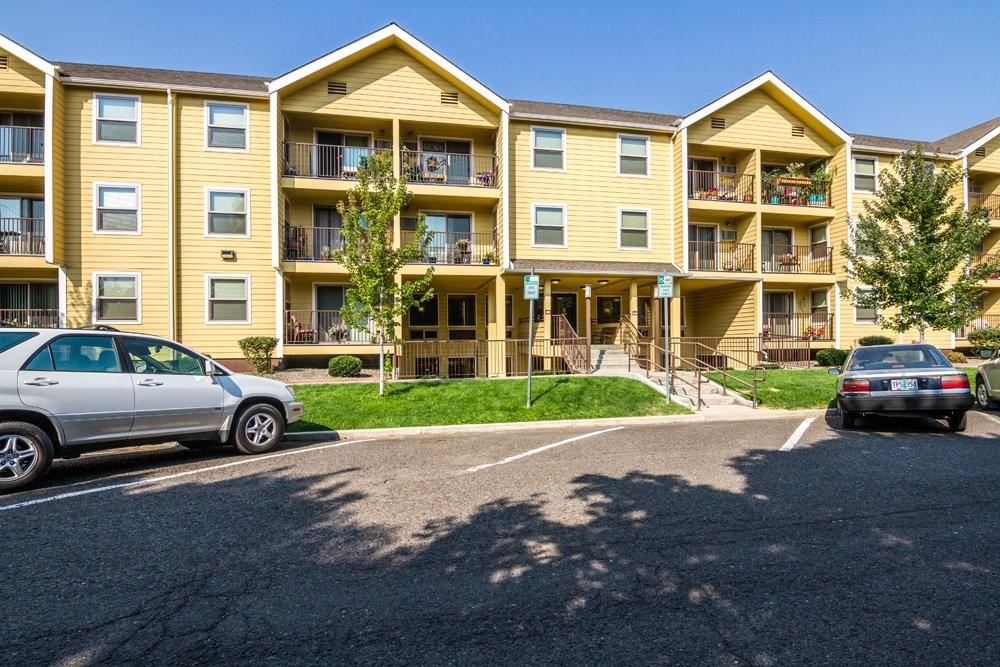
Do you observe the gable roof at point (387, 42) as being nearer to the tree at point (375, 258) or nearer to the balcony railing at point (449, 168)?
the balcony railing at point (449, 168)

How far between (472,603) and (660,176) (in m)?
20.6

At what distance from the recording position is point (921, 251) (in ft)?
55.8

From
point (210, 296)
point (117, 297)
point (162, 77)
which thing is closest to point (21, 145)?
point (162, 77)

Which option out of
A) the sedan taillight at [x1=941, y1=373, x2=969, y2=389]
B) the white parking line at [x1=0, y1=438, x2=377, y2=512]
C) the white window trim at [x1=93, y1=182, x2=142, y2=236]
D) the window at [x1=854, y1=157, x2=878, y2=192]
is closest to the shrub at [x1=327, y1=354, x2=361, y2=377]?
the white parking line at [x1=0, y1=438, x2=377, y2=512]

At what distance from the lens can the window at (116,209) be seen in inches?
683

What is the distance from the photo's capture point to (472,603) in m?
3.34

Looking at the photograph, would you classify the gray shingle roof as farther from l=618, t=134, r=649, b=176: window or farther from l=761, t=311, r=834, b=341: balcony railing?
l=761, t=311, r=834, b=341: balcony railing

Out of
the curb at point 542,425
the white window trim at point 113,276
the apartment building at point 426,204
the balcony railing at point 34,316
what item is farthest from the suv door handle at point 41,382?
the balcony railing at point 34,316

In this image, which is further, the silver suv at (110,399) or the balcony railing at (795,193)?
the balcony railing at (795,193)

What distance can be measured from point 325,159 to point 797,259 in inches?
745

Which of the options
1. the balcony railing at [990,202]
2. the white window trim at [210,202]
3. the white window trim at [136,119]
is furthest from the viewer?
the balcony railing at [990,202]

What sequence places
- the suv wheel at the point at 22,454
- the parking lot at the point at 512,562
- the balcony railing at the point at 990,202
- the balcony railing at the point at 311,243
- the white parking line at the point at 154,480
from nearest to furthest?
the parking lot at the point at 512,562 < the white parking line at the point at 154,480 < the suv wheel at the point at 22,454 < the balcony railing at the point at 311,243 < the balcony railing at the point at 990,202

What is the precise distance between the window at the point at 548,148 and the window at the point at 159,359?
15.0 m

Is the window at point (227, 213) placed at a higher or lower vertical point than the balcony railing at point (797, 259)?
higher
